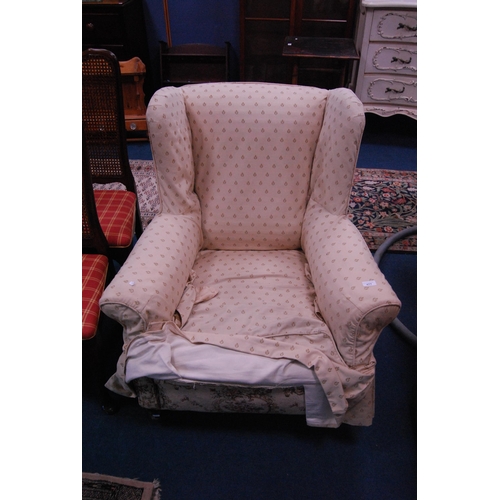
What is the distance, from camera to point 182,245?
1399mm

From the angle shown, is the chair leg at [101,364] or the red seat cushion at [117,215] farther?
the red seat cushion at [117,215]

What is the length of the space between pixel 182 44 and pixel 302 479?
3234 millimetres

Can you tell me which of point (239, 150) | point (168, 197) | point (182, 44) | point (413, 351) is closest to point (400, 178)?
point (413, 351)

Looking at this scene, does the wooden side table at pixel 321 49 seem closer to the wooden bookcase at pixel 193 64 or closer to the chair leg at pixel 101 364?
the wooden bookcase at pixel 193 64

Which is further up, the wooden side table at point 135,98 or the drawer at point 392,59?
the drawer at point 392,59

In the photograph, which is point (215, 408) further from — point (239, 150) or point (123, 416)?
point (239, 150)

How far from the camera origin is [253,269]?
4.91ft

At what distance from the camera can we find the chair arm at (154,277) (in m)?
1.14

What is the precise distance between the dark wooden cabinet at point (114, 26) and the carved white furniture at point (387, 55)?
1591 mm

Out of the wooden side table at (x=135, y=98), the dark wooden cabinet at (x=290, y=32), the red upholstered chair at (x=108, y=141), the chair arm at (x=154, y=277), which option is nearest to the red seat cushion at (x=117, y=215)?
the red upholstered chair at (x=108, y=141)

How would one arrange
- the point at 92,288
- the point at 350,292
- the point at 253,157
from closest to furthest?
the point at 350,292
the point at 92,288
the point at 253,157

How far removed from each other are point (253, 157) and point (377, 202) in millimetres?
Result: 1281

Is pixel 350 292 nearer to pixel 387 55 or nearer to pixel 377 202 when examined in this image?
pixel 377 202

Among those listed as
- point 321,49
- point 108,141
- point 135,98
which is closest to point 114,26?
point 135,98
